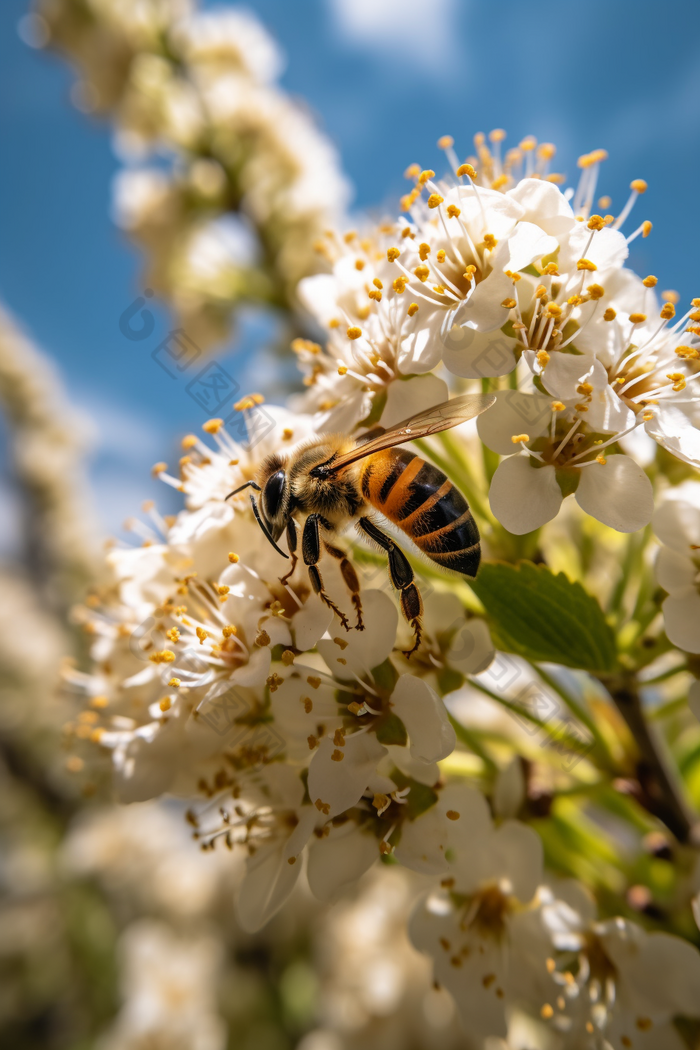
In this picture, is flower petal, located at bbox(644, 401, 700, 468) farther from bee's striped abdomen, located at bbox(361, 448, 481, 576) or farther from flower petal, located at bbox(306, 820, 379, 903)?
flower petal, located at bbox(306, 820, 379, 903)

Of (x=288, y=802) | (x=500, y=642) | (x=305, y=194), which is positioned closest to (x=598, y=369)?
(x=500, y=642)

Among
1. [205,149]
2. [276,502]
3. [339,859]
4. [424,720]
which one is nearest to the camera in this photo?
[424,720]

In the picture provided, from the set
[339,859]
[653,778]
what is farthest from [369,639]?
[653,778]

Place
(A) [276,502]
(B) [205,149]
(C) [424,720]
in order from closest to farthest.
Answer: (C) [424,720]
(A) [276,502]
(B) [205,149]

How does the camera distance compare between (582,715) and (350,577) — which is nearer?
(350,577)

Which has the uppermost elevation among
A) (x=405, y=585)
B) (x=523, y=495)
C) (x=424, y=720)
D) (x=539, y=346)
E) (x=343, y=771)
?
(x=539, y=346)

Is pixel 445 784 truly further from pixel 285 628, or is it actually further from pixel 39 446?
pixel 39 446

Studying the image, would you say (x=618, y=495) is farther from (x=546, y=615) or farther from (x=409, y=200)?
(x=409, y=200)
